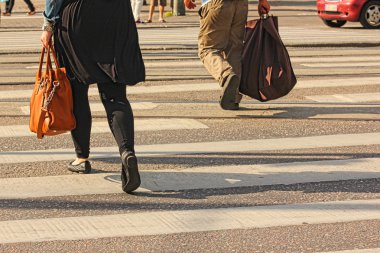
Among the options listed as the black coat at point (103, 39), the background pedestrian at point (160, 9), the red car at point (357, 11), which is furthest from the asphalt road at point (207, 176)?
the background pedestrian at point (160, 9)

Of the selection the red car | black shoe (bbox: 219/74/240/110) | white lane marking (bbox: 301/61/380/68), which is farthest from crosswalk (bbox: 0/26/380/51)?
black shoe (bbox: 219/74/240/110)

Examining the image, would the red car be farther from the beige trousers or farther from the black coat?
the black coat

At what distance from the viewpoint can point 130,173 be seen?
684 centimetres

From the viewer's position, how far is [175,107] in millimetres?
10680

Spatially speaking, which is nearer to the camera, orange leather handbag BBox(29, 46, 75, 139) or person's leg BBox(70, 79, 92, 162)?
orange leather handbag BBox(29, 46, 75, 139)

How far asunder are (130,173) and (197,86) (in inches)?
214

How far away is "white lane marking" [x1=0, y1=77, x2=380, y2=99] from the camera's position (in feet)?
38.3

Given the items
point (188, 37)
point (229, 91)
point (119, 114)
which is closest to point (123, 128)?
point (119, 114)

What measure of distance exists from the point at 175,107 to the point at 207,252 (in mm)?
5116

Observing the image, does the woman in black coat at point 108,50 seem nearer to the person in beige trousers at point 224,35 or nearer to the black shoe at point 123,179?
the black shoe at point 123,179

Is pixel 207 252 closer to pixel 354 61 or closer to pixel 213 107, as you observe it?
pixel 213 107

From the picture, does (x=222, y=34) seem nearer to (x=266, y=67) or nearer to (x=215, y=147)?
(x=266, y=67)

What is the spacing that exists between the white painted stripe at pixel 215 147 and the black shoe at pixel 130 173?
1.31 m

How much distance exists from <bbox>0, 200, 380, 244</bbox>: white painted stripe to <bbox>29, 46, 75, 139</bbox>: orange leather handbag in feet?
3.49
